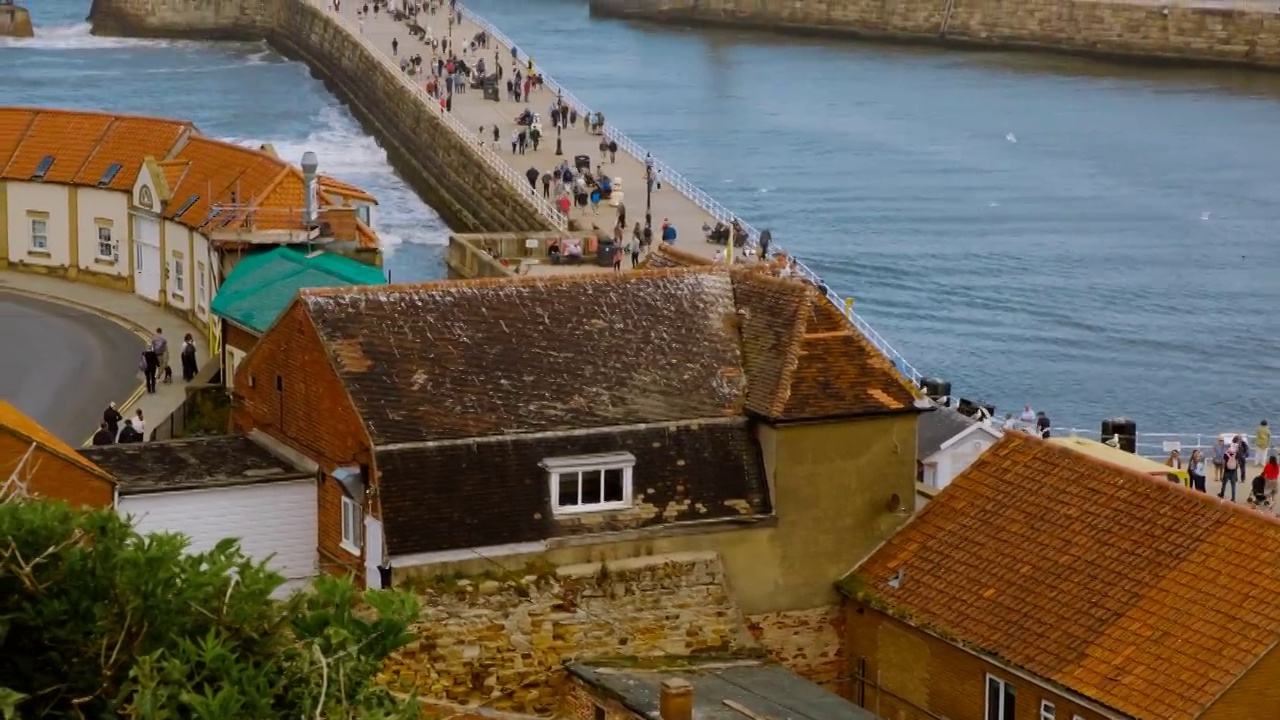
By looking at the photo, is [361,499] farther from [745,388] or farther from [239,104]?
[239,104]

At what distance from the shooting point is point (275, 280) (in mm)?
36656

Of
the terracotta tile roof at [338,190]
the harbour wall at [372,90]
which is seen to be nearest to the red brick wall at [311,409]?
the terracotta tile roof at [338,190]

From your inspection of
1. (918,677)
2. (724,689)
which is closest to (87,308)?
(918,677)

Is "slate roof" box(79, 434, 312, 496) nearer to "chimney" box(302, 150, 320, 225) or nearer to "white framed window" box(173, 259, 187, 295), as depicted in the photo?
"chimney" box(302, 150, 320, 225)

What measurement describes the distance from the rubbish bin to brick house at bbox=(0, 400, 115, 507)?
26187 mm

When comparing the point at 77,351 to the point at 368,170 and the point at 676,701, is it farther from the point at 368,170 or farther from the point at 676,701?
the point at 368,170

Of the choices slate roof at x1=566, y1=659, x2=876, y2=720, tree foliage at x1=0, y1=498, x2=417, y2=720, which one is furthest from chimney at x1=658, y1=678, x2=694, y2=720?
tree foliage at x1=0, y1=498, x2=417, y2=720

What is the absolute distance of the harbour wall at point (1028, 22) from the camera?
107 m

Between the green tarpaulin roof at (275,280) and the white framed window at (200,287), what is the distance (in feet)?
14.8

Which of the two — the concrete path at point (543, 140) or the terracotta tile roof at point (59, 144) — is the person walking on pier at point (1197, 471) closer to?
the concrete path at point (543, 140)

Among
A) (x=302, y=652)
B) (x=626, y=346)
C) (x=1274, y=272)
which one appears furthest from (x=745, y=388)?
(x=1274, y=272)

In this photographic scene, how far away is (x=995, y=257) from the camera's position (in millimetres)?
70000

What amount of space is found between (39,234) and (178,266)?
5.32 m

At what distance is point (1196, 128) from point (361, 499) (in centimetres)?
6980
